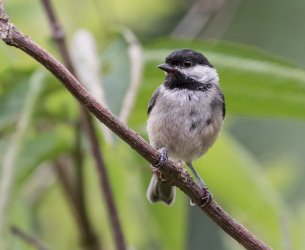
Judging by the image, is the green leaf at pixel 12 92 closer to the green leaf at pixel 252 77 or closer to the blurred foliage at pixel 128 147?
the blurred foliage at pixel 128 147

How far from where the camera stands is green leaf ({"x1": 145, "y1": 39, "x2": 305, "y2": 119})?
5.18ft

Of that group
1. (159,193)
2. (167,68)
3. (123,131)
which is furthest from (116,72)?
(123,131)

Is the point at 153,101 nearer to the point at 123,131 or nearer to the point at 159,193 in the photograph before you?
the point at 159,193

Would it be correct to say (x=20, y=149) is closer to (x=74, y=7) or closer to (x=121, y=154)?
(x=121, y=154)

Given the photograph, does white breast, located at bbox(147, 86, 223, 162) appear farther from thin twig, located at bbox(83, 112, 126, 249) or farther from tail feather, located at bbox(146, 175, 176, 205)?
thin twig, located at bbox(83, 112, 126, 249)

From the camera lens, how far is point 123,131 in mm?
1082

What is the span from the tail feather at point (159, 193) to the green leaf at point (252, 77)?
1.01ft

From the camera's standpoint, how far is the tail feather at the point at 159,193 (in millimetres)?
1866

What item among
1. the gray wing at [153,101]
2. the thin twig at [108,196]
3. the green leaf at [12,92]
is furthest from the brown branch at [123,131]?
the gray wing at [153,101]

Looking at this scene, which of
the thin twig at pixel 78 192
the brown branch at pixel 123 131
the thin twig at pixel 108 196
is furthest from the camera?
the thin twig at pixel 78 192

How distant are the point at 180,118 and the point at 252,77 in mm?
311

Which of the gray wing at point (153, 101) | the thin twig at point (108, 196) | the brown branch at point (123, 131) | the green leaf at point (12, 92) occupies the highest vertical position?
the gray wing at point (153, 101)

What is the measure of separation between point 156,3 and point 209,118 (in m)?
0.56

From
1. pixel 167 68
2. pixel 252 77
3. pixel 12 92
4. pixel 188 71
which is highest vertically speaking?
pixel 188 71
